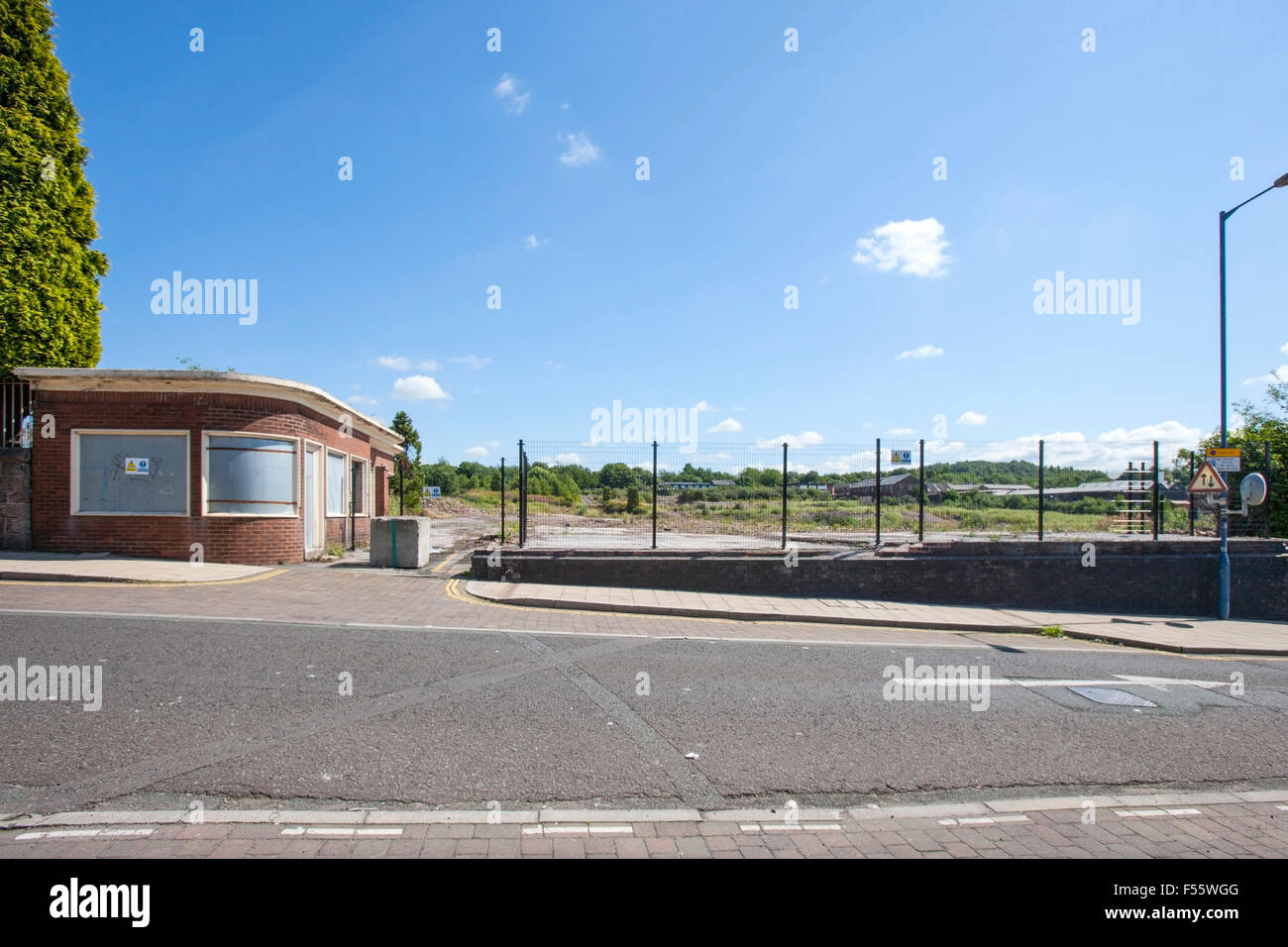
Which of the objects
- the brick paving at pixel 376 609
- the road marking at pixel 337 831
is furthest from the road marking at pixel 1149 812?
the brick paving at pixel 376 609

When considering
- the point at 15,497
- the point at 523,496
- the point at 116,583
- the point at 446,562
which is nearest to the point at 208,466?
the point at 116,583

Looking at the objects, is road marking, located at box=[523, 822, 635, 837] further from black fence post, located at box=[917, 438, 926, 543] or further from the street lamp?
the street lamp

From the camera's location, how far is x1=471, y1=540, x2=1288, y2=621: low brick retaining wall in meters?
13.6

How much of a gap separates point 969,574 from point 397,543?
12.2 m

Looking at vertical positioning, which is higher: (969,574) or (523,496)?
(523,496)

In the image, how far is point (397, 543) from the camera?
49.3ft

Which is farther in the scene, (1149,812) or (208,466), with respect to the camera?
(208,466)

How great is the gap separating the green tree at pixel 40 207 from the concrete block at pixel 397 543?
32.8 feet

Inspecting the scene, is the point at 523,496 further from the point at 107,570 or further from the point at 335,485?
the point at 107,570

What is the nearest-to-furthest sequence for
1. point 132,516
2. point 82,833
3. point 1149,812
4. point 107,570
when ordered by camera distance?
point 82,833 < point 1149,812 < point 107,570 < point 132,516

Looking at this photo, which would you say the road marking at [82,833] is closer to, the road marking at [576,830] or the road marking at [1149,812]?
the road marking at [576,830]

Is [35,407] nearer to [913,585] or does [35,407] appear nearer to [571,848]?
[571,848]

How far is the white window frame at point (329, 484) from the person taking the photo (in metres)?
16.7
